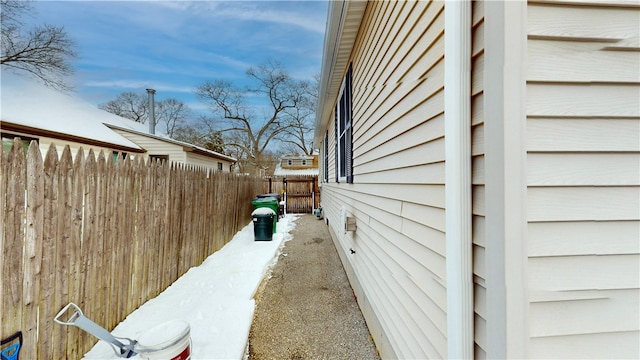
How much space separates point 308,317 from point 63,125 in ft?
34.0

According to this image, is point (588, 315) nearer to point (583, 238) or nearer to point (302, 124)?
point (583, 238)

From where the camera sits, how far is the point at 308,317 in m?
3.46

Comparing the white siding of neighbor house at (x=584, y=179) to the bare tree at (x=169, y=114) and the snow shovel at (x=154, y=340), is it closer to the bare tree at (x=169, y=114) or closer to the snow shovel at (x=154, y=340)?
the snow shovel at (x=154, y=340)

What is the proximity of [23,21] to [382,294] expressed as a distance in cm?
1590

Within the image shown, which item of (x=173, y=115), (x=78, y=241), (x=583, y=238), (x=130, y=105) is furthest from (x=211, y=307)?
(x=173, y=115)

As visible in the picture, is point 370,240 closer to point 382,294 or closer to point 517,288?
point 382,294

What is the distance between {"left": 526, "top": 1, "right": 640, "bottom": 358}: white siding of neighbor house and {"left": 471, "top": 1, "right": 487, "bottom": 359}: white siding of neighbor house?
0.17 meters

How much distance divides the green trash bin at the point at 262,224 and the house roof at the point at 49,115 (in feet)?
21.8

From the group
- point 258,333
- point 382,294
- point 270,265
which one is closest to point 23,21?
point 270,265

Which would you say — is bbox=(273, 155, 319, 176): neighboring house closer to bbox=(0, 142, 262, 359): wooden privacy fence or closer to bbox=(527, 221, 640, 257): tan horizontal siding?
bbox=(0, 142, 262, 359): wooden privacy fence

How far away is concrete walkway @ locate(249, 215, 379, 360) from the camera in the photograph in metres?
2.82

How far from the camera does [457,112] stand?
1.33 metres

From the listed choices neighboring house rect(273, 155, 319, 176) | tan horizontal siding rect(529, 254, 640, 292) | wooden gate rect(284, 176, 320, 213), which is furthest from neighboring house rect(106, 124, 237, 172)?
neighboring house rect(273, 155, 319, 176)

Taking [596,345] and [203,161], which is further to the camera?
[203,161]
